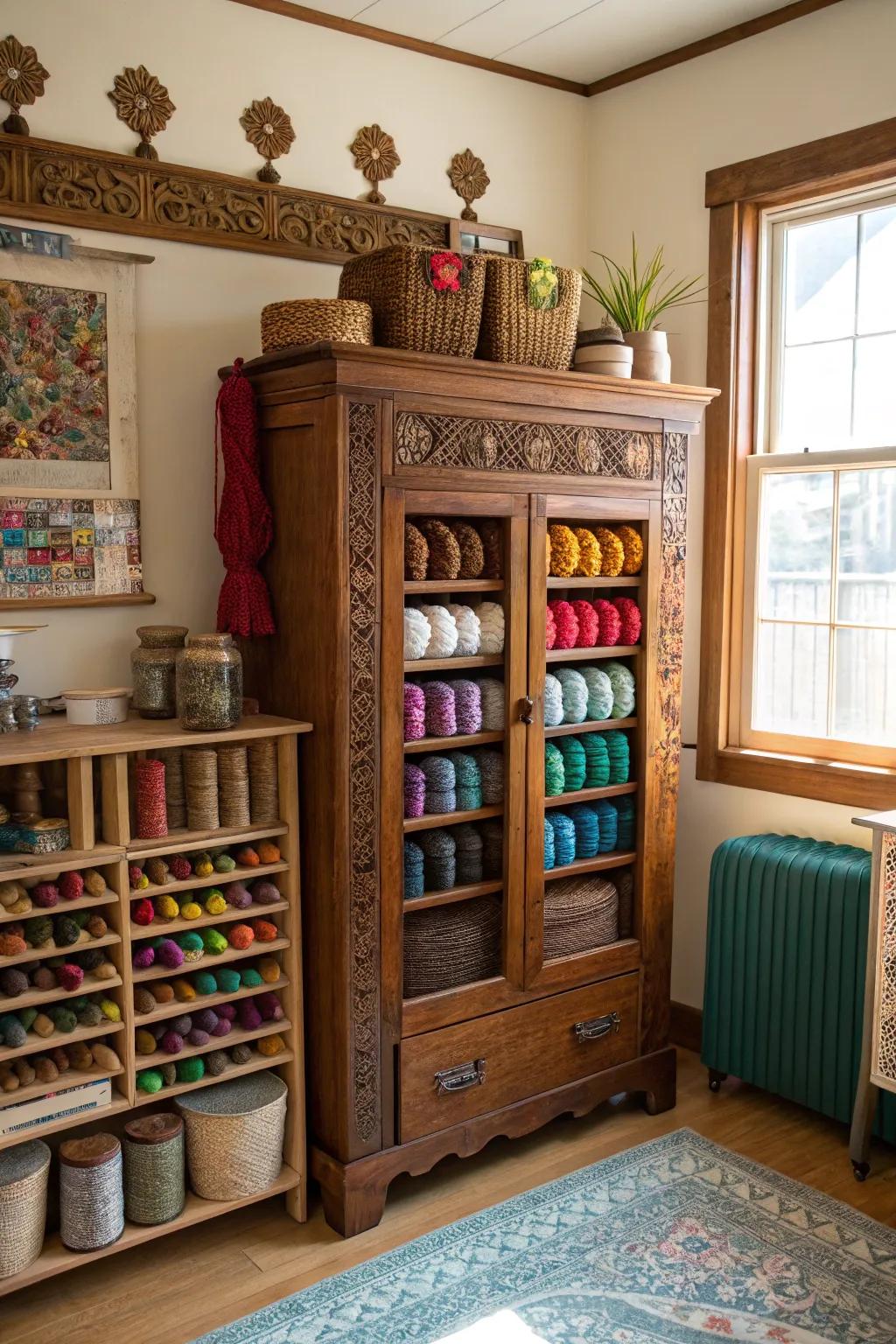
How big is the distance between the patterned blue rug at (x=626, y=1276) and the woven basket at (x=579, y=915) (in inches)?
22.9

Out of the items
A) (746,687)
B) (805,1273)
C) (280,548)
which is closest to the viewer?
(805,1273)

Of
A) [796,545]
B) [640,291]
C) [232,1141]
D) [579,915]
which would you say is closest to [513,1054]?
[579,915]

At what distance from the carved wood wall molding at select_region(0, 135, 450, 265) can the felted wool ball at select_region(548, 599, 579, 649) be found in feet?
3.77

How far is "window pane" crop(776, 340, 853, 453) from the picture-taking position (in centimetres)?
338

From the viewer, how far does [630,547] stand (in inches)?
129

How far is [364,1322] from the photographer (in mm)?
2479

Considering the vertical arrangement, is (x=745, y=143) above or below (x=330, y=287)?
above

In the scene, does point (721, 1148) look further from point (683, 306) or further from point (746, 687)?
point (683, 306)

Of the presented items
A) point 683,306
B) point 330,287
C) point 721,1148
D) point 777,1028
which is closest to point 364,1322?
point 721,1148

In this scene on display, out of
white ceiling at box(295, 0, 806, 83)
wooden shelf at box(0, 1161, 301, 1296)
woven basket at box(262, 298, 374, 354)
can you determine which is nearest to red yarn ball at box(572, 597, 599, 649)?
woven basket at box(262, 298, 374, 354)

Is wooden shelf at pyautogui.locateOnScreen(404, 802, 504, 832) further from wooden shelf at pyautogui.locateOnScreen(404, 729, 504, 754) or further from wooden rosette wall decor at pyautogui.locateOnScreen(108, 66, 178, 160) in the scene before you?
wooden rosette wall decor at pyautogui.locateOnScreen(108, 66, 178, 160)

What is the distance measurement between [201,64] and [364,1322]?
2985 millimetres

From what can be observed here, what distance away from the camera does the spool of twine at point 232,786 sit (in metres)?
2.73

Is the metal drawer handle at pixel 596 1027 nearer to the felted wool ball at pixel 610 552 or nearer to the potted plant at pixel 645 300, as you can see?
the felted wool ball at pixel 610 552
